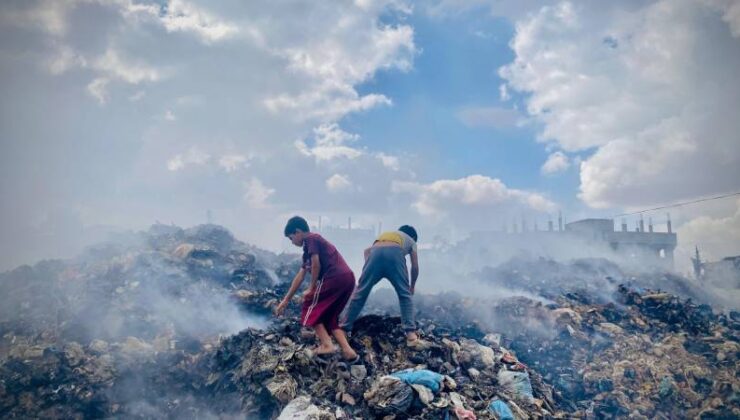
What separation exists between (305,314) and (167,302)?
560cm

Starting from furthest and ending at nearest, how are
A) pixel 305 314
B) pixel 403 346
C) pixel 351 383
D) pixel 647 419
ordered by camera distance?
pixel 647 419 < pixel 403 346 < pixel 305 314 < pixel 351 383

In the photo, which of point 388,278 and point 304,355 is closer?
point 304,355

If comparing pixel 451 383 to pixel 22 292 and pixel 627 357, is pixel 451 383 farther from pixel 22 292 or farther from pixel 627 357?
pixel 22 292

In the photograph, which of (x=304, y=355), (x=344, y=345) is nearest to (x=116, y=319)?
(x=304, y=355)

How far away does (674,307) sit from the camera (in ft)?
27.9

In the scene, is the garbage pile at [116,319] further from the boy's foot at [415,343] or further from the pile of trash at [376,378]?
the boy's foot at [415,343]

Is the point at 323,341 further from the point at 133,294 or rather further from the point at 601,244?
the point at 601,244

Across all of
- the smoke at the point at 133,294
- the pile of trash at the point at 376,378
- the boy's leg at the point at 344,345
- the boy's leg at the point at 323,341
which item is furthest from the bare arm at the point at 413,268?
the smoke at the point at 133,294

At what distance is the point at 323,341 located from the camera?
397 cm

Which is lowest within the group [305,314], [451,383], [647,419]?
[647,419]

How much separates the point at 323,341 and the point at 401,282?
110cm

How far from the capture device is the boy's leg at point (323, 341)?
155 inches

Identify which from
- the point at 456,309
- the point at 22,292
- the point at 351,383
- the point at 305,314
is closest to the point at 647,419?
the point at 351,383

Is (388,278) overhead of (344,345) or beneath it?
overhead
